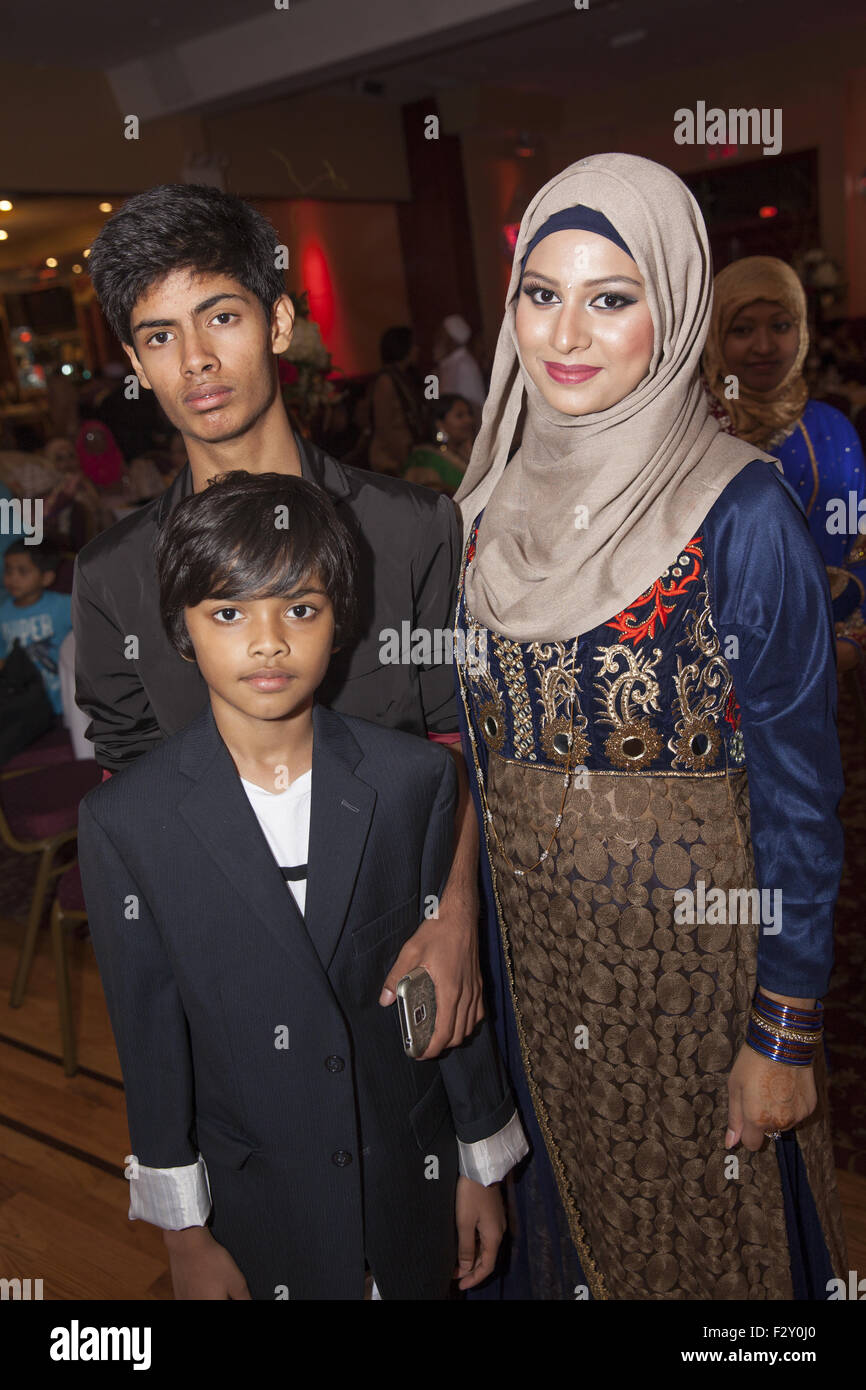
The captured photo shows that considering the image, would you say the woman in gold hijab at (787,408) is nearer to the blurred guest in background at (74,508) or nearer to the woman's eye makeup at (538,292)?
the woman's eye makeup at (538,292)

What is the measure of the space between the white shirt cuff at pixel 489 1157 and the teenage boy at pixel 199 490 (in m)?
0.18

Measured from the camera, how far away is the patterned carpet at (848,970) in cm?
234

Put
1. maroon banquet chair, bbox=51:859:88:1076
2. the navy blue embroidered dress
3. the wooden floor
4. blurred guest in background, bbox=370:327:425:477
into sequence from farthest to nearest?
blurred guest in background, bbox=370:327:425:477
maroon banquet chair, bbox=51:859:88:1076
the wooden floor
the navy blue embroidered dress

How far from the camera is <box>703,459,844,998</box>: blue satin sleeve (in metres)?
1.11

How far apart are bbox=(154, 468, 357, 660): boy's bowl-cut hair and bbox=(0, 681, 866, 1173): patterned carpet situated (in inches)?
73.0

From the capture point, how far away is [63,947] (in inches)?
111

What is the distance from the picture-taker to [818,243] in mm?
9875

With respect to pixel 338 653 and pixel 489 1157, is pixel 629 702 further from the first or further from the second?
pixel 489 1157

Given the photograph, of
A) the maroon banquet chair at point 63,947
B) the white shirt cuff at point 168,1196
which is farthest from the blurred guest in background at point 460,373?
the white shirt cuff at point 168,1196

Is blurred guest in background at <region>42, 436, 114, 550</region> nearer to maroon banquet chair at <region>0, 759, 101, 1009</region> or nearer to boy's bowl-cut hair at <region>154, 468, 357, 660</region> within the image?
maroon banquet chair at <region>0, 759, 101, 1009</region>

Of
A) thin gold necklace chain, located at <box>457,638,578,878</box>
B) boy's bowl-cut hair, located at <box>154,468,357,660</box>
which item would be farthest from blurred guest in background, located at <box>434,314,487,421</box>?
boy's bowl-cut hair, located at <box>154,468,357,660</box>

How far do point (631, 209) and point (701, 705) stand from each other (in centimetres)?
52

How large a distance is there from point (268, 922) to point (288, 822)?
0.11m

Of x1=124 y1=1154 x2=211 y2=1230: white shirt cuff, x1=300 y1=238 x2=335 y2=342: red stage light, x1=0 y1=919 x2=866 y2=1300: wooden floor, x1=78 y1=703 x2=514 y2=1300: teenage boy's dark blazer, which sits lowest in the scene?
x1=0 y1=919 x2=866 y2=1300: wooden floor
